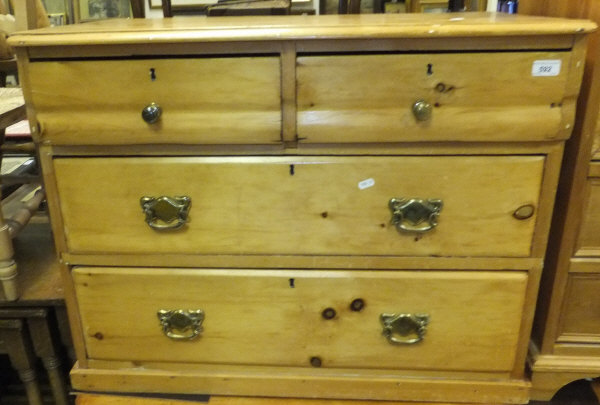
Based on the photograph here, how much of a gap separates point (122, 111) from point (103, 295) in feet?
1.21

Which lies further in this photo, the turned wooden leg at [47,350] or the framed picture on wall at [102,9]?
the framed picture on wall at [102,9]

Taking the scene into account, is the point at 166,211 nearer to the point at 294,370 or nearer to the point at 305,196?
the point at 305,196

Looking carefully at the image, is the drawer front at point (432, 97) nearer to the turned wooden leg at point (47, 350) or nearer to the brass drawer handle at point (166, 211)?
the brass drawer handle at point (166, 211)

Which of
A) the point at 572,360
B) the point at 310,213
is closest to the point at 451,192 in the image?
the point at 310,213

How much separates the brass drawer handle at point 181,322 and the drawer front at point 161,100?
339 millimetres

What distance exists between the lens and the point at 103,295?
0.98 m

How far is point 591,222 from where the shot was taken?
93 cm

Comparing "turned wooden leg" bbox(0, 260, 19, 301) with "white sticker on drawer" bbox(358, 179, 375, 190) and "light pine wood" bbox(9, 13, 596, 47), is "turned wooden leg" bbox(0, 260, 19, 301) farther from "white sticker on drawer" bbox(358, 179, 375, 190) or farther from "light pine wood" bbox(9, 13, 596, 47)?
"white sticker on drawer" bbox(358, 179, 375, 190)

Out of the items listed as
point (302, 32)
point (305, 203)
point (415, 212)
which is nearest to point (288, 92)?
point (302, 32)

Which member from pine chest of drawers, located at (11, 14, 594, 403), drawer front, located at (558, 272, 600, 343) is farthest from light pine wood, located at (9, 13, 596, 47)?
drawer front, located at (558, 272, 600, 343)

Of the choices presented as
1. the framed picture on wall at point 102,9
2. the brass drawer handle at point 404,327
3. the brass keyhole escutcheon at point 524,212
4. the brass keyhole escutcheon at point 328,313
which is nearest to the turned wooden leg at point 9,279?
the brass keyhole escutcheon at point 328,313

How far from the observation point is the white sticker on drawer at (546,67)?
0.80m

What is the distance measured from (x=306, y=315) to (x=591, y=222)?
21.8 inches

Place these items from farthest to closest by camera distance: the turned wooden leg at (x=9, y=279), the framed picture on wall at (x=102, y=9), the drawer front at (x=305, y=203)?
1. the framed picture on wall at (x=102, y=9)
2. the turned wooden leg at (x=9, y=279)
3. the drawer front at (x=305, y=203)
